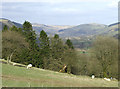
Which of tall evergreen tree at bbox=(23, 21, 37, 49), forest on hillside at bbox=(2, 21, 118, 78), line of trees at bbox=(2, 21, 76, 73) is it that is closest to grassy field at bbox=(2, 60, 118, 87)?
forest on hillside at bbox=(2, 21, 118, 78)

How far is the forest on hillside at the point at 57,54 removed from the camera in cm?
5109

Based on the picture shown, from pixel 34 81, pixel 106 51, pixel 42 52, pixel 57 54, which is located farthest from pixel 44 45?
pixel 34 81

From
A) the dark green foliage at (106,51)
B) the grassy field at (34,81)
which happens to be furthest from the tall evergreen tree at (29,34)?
the grassy field at (34,81)

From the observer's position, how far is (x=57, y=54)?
6675 cm

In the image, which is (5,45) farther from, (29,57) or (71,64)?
(71,64)

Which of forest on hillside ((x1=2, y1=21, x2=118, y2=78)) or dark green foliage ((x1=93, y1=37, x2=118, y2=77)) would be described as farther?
forest on hillside ((x1=2, y1=21, x2=118, y2=78))

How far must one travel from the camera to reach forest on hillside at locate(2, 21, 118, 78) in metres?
51.1

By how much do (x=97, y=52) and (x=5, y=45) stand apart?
2528 centimetres

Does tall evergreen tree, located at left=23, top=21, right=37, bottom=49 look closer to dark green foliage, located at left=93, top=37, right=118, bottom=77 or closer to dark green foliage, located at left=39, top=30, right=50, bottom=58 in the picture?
dark green foliage, located at left=39, top=30, right=50, bottom=58

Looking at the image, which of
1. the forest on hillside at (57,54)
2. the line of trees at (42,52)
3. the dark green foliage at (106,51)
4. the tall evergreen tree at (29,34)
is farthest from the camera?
the tall evergreen tree at (29,34)

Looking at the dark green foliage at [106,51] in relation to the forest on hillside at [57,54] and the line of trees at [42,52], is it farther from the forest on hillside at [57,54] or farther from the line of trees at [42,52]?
the line of trees at [42,52]

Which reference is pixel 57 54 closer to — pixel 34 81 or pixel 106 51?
pixel 106 51

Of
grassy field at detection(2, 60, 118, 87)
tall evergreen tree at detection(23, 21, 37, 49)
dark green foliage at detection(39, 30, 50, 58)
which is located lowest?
grassy field at detection(2, 60, 118, 87)

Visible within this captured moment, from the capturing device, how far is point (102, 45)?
166 ft
